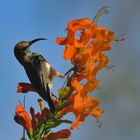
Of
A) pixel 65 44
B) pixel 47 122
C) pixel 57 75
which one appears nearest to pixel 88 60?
pixel 65 44

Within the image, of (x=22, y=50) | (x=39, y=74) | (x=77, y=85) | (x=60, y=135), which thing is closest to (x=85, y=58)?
(x=77, y=85)

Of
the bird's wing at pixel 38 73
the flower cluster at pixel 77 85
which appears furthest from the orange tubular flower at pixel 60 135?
the bird's wing at pixel 38 73

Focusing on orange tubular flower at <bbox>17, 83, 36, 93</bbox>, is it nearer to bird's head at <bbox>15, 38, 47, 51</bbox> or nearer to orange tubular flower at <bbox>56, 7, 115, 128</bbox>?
orange tubular flower at <bbox>56, 7, 115, 128</bbox>

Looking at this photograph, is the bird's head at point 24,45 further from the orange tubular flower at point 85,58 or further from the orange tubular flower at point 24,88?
the orange tubular flower at point 85,58

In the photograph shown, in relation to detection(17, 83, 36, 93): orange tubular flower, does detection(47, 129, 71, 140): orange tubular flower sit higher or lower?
lower

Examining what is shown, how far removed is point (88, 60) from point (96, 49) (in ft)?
0.45

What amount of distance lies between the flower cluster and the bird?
264 millimetres

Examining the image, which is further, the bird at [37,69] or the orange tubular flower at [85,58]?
the bird at [37,69]

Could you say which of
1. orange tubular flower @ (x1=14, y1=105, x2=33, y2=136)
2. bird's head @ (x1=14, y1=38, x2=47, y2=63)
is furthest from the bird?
orange tubular flower @ (x1=14, y1=105, x2=33, y2=136)

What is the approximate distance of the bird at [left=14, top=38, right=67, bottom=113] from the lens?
15.6 feet

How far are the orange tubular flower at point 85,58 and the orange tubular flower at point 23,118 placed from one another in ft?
1.21

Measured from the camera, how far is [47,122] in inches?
146

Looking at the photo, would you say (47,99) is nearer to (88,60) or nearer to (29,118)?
(29,118)

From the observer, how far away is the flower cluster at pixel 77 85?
3719 mm
